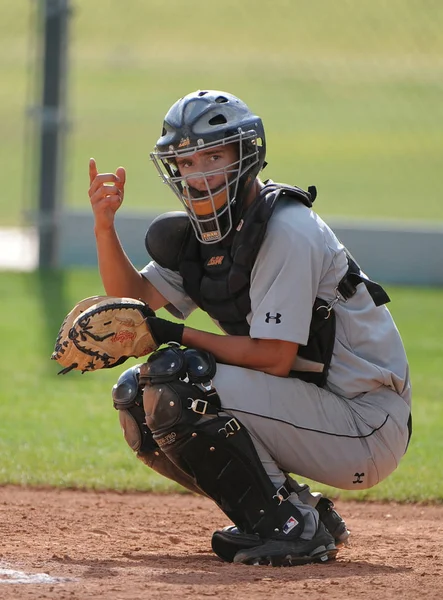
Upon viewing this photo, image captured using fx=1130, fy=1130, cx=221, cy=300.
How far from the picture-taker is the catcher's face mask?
4.05 metres

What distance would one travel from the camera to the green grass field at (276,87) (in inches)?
730

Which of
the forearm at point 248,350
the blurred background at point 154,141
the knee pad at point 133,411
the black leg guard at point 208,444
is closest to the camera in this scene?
the black leg guard at point 208,444

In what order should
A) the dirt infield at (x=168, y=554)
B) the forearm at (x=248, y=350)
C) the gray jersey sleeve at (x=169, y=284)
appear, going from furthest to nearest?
1. the gray jersey sleeve at (x=169, y=284)
2. the forearm at (x=248, y=350)
3. the dirt infield at (x=168, y=554)

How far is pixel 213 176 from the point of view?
4055mm

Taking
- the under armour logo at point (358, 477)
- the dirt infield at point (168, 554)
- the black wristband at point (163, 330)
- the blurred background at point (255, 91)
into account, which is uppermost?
the blurred background at point (255, 91)

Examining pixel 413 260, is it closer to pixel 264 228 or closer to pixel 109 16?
pixel 264 228

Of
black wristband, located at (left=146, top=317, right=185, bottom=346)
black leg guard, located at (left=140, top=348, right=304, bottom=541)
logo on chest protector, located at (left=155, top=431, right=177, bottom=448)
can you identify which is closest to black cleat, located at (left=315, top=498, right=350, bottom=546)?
black leg guard, located at (left=140, top=348, right=304, bottom=541)

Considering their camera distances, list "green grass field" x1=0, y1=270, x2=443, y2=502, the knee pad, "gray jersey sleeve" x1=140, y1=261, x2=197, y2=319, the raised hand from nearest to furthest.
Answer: the knee pad → the raised hand → "gray jersey sleeve" x1=140, y1=261, x2=197, y2=319 → "green grass field" x1=0, y1=270, x2=443, y2=502

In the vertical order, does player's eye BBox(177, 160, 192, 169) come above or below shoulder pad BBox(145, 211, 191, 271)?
above

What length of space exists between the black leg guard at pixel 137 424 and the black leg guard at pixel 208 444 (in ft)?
0.45

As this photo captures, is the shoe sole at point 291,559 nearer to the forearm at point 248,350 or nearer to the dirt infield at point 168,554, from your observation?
the dirt infield at point 168,554

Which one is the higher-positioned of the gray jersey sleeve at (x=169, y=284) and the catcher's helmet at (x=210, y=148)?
the catcher's helmet at (x=210, y=148)

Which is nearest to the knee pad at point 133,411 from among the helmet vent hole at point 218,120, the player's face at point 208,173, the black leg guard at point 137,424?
the black leg guard at point 137,424

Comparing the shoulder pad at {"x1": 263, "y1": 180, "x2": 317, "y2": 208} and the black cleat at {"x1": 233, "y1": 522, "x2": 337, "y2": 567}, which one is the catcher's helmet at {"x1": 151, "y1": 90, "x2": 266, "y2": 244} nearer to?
the shoulder pad at {"x1": 263, "y1": 180, "x2": 317, "y2": 208}
